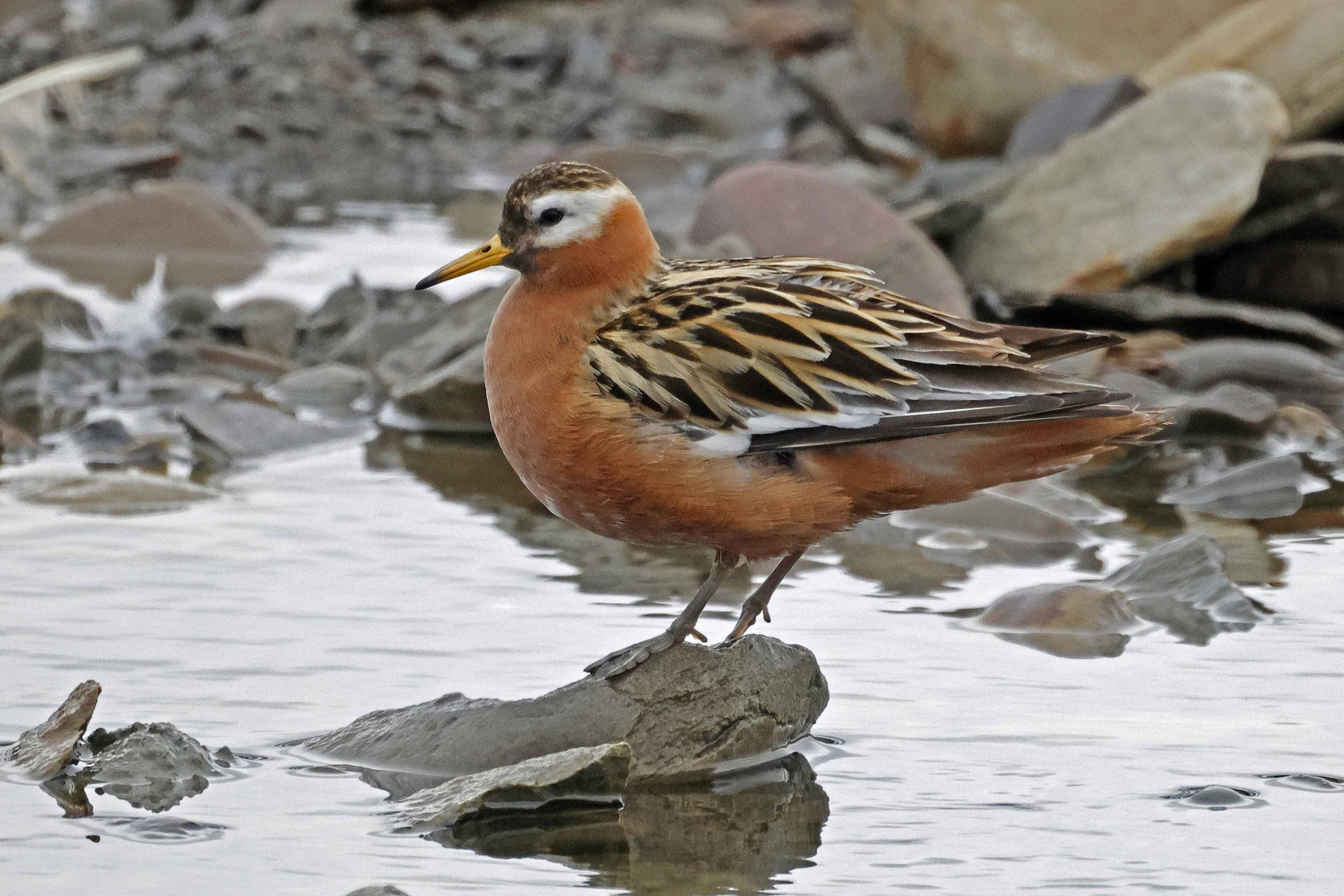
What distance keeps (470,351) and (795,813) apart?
6.08 meters

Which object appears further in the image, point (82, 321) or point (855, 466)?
point (82, 321)

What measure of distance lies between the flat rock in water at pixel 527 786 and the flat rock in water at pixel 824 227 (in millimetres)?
6728

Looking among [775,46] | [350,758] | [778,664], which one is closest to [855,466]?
[778,664]

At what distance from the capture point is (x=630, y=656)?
24.4 feet

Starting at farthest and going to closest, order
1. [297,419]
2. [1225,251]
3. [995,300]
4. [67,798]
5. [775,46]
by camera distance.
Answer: [775,46] → [1225,251] → [995,300] → [297,419] → [67,798]

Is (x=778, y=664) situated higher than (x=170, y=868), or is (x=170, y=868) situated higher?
(x=778, y=664)

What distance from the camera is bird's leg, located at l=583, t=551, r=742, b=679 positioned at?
741cm

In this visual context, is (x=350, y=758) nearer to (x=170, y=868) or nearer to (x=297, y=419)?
(x=170, y=868)

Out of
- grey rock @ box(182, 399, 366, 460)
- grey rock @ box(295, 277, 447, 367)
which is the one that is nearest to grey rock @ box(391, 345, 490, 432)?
grey rock @ box(182, 399, 366, 460)

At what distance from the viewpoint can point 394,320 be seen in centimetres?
1392

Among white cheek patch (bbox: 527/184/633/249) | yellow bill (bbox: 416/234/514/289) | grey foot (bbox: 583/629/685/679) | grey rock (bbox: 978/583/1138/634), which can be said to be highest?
white cheek patch (bbox: 527/184/633/249)

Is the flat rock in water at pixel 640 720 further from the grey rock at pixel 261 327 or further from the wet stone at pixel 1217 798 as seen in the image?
the grey rock at pixel 261 327

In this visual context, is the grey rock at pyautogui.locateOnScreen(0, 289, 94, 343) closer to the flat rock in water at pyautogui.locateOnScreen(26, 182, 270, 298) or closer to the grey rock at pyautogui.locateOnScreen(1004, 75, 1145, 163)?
the flat rock in water at pyautogui.locateOnScreen(26, 182, 270, 298)

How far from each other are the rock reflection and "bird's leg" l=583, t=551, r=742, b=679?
2.16ft
